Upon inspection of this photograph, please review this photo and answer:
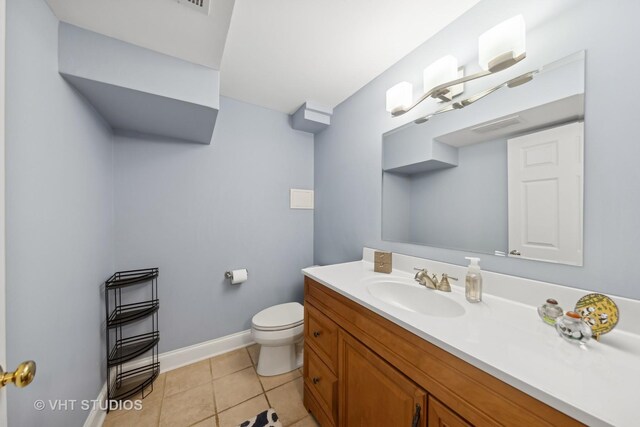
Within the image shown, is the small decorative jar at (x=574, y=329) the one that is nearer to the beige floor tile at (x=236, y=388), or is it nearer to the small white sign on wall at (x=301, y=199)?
the beige floor tile at (x=236, y=388)

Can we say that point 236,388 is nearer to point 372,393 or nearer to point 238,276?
point 238,276

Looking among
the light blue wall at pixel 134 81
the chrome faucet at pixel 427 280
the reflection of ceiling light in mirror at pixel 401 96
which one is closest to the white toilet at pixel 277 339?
the chrome faucet at pixel 427 280

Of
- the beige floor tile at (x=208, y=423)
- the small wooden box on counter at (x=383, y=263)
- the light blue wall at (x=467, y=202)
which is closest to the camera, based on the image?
the light blue wall at (x=467, y=202)

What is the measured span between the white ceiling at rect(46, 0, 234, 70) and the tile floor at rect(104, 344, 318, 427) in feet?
6.82

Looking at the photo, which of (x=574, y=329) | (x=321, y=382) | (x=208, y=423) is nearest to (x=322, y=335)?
(x=321, y=382)

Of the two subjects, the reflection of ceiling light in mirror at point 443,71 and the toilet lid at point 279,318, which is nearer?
the reflection of ceiling light in mirror at point 443,71

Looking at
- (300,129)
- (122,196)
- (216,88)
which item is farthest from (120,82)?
(300,129)

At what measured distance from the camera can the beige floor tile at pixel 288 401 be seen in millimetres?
1300

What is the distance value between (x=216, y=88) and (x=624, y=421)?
184 centimetres

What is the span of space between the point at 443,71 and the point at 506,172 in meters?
0.58

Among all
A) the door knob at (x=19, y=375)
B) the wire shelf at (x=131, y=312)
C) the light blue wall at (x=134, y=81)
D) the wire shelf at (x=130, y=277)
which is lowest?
the wire shelf at (x=131, y=312)

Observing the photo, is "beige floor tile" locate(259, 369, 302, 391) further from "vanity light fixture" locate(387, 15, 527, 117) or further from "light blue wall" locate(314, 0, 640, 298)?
"vanity light fixture" locate(387, 15, 527, 117)

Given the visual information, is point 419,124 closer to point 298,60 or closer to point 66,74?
point 298,60

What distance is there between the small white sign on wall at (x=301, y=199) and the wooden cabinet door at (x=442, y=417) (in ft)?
5.95
